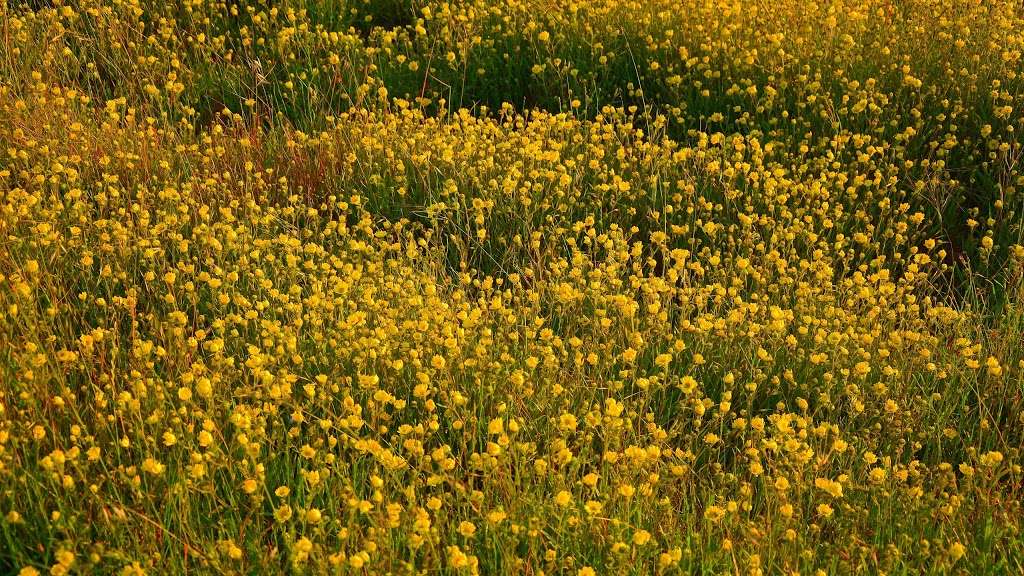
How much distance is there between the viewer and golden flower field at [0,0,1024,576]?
2271 millimetres

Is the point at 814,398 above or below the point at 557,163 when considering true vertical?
below

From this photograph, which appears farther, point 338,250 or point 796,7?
point 796,7

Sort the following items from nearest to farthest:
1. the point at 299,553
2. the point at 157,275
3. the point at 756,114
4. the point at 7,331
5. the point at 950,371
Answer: the point at 299,553 < the point at 7,331 < the point at 950,371 < the point at 157,275 < the point at 756,114

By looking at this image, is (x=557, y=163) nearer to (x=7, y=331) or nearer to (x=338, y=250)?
(x=338, y=250)

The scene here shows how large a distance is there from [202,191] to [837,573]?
111 inches

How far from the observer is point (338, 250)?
3822 mm

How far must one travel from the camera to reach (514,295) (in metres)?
3.52

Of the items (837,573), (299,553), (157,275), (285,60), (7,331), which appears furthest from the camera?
(285,60)

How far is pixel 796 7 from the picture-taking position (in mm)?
5262

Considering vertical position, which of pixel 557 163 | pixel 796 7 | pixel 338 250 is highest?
pixel 796 7

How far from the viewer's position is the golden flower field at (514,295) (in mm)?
2271

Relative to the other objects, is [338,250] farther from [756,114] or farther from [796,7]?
[796,7]

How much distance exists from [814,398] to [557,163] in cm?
165

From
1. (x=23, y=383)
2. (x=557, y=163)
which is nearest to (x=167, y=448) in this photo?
(x=23, y=383)
